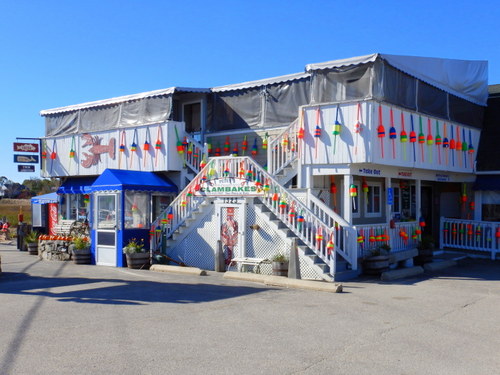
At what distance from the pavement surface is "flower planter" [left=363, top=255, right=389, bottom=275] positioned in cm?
49

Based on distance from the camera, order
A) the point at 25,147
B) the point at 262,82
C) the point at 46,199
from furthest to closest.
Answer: the point at 46,199 < the point at 25,147 < the point at 262,82

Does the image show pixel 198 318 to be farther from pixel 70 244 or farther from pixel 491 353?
pixel 70 244

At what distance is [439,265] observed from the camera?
16.5 meters

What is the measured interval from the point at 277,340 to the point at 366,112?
821 cm

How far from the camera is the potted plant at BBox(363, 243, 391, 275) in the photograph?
1441 centimetres

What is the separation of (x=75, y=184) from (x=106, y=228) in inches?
232

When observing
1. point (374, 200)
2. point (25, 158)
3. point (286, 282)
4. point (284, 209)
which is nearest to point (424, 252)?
point (374, 200)

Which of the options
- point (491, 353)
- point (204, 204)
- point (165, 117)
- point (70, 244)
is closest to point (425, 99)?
point (204, 204)

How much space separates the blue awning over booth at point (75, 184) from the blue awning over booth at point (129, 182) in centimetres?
385

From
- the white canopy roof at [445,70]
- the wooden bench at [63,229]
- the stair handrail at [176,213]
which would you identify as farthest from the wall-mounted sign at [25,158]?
the white canopy roof at [445,70]

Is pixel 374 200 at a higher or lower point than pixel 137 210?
higher

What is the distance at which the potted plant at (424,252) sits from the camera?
16875mm

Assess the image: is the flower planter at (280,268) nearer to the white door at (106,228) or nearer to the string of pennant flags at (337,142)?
the string of pennant flags at (337,142)

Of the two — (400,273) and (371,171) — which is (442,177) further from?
(400,273)
